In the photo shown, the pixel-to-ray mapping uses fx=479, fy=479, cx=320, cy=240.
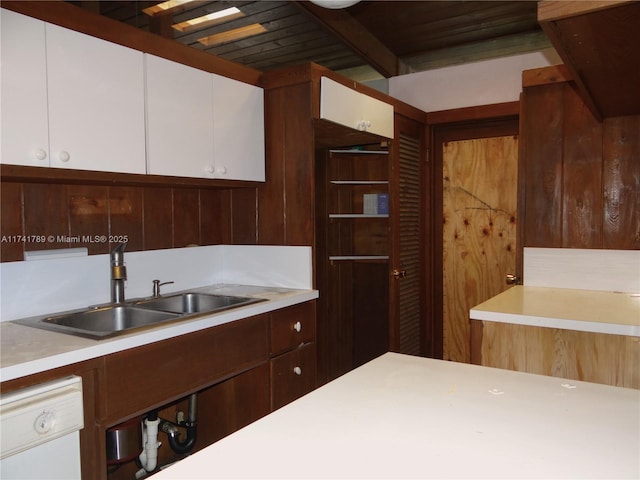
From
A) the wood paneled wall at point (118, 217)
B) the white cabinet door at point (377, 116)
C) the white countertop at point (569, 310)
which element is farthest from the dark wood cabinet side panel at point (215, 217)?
the white countertop at point (569, 310)

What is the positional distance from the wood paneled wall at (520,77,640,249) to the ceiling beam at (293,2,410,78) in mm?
1260

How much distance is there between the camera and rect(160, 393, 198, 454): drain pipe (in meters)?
2.19

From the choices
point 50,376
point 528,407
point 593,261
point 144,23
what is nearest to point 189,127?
point 144,23

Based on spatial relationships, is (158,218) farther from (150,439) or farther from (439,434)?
(439,434)

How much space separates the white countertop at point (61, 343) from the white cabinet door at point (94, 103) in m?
0.59

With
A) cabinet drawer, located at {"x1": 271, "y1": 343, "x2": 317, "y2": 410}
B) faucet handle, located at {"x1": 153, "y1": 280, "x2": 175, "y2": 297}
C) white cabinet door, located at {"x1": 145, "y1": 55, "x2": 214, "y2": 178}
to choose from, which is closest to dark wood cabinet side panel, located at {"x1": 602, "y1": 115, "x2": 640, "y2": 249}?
cabinet drawer, located at {"x1": 271, "y1": 343, "x2": 317, "y2": 410}

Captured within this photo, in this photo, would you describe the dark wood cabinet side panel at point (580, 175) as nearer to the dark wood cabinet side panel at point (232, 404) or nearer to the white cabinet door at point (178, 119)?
the dark wood cabinet side panel at point (232, 404)

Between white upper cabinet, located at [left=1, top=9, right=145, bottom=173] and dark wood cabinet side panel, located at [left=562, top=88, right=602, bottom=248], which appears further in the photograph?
dark wood cabinet side panel, located at [left=562, top=88, right=602, bottom=248]

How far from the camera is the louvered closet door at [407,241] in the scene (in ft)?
9.96

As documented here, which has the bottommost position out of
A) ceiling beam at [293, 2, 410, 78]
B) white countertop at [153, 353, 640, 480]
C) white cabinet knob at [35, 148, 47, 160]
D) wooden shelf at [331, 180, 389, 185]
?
white countertop at [153, 353, 640, 480]

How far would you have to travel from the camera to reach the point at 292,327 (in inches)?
92.0

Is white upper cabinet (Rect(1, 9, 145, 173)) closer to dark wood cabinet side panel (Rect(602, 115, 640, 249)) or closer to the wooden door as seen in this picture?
dark wood cabinet side panel (Rect(602, 115, 640, 249))

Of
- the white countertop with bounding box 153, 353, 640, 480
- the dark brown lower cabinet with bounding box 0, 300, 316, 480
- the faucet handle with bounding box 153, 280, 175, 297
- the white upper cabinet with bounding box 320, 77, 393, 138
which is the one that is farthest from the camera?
the white upper cabinet with bounding box 320, 77, 393, 138

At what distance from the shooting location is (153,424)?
6.53 ft
